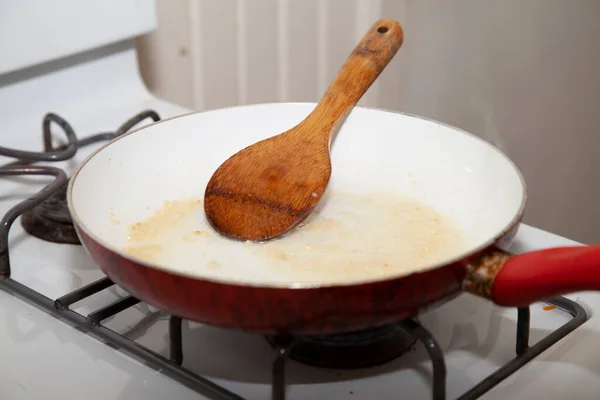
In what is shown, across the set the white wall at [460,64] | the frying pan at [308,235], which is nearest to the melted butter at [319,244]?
the frying pan at [308,235]

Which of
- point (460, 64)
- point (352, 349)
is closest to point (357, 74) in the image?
point (352, 349)

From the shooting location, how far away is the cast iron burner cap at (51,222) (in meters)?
0.60

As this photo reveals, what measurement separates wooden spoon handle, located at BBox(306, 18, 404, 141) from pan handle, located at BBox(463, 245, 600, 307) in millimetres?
262

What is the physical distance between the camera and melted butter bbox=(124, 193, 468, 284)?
49 centimetres

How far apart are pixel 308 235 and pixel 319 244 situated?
17mm

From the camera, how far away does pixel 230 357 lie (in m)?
0.47

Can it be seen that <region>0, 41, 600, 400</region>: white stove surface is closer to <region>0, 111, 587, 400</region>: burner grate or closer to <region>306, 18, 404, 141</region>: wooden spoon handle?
<region>0, 111, 587, 400</region>: burner grate

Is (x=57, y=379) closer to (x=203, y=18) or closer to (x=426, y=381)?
(x=426, y=381)

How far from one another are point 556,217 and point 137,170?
0.84 meters

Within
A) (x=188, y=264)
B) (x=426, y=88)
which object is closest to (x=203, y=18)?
(x=426, y=88)

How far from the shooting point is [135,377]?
1.45ft

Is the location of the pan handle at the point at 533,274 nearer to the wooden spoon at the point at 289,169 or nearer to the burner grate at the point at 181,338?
the burner grate at the point at 181,338

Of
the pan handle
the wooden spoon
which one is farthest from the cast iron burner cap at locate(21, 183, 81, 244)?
the pan handle

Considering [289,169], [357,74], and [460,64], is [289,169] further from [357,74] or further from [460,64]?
[460,64]
